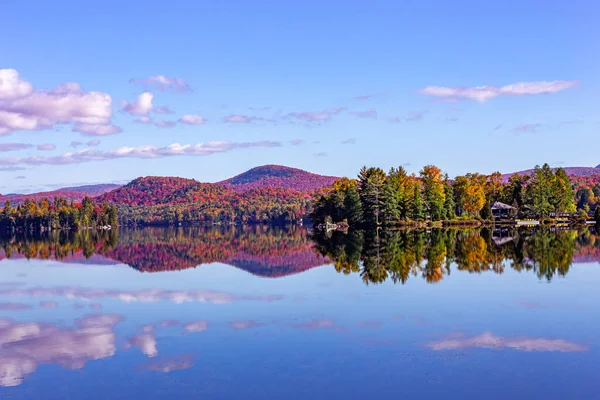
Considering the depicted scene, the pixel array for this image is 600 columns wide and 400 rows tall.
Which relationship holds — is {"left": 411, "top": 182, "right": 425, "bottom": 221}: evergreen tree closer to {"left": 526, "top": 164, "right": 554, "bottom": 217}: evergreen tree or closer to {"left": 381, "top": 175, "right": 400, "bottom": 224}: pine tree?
{"left": 381, "top": 175, "right": 400, "bottom": 224}: pine tree

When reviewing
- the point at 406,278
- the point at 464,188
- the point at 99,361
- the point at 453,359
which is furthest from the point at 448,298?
the point at 464,188

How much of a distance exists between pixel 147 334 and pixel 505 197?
397 ft

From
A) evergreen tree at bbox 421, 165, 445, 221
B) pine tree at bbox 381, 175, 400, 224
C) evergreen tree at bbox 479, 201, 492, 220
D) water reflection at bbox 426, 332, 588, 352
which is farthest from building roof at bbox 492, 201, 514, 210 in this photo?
water reflection at bbox 426, 332, 588, 352

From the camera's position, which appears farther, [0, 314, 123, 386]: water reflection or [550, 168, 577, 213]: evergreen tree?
[550, 168, 577, 213]: evergreen tree

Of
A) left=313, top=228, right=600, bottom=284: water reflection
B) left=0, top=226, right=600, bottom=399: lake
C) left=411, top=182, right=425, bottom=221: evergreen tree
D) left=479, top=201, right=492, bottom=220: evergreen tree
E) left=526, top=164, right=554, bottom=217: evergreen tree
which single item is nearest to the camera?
left=0, top=226, right=600, bottom=399: lake

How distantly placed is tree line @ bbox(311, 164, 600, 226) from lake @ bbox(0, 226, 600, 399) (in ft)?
239

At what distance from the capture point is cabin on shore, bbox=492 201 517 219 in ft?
412

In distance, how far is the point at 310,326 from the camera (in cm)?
2142

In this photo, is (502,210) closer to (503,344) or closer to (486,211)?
(486,211)

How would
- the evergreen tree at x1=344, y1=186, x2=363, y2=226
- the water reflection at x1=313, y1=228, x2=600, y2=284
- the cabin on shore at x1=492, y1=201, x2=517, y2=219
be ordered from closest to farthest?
1. the water reflection at x1=313, y1=228, x2=600, y2=284
2. the evergreen tree at x1=344, y1=186, x2=363, y2=226
3. the cabin on shore at x1=492, y1=201, x2=517, y2=219

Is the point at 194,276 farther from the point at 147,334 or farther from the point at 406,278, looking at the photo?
the point at 147,334

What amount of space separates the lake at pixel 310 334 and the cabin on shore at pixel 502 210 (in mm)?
89428

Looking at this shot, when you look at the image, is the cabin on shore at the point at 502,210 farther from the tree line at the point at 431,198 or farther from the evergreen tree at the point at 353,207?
the evergreen tree at the point at 353,207

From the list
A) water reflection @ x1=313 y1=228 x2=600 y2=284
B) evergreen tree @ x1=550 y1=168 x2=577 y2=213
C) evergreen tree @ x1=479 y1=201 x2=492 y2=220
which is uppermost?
evergreen tree @ x1=550 y1=168 x2=577 y2=213
